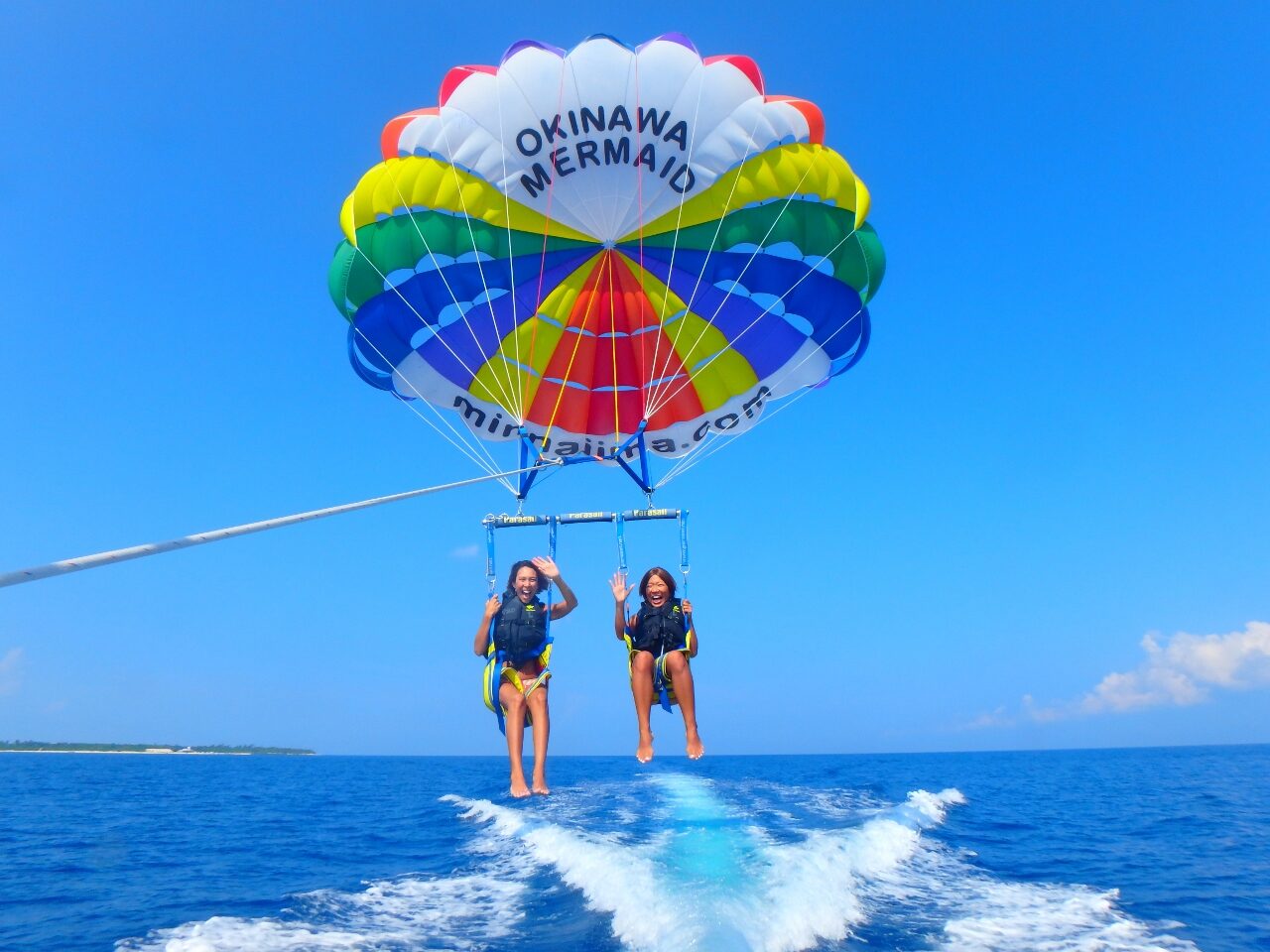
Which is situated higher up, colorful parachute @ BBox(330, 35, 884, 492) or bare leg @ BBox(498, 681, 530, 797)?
colorful parachute @ BBox(330, 35, 884, 492)

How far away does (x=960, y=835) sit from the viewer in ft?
50.6

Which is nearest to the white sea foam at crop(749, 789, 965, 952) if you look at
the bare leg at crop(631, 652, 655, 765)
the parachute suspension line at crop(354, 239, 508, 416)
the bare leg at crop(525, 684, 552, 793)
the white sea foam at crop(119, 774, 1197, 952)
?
the white sea foam at crop(119, 774, 1197, 952)

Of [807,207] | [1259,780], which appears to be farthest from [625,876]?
[1259,780]

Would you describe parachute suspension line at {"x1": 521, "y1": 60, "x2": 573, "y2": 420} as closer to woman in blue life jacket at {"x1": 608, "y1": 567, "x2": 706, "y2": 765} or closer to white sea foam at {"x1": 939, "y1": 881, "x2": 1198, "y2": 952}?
woman in blue life jacket at {"x1": 608, "y1": 567, "x2": 706, "y2": 765}

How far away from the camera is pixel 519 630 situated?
7023 millimetres

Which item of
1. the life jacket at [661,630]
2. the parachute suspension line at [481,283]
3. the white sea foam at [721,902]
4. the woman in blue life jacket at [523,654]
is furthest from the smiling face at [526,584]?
the white sea foam at [721,902]

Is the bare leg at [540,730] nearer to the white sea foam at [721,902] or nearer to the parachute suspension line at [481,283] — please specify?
the white sea foam at [721,902]

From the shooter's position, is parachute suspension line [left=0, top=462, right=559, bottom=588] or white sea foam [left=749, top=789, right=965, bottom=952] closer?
parachute suspension line [left=0, top=462, right=559, bottom=588]

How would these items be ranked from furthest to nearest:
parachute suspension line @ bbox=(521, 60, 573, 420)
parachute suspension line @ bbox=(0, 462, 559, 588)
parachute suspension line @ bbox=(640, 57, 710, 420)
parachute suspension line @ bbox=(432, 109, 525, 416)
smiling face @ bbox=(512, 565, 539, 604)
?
parachute suspension line @ bbox=(432, 109, 525, 416)
parachute suspension line @ bbox=(640, 57, 710, 420)
parachute suspension line @ bbox=(521, 60, 573, 420)
smiling face @ bbox=(512, 565, 539, 604)
parachute suspension line @ bbox=(0, 462, 559, 588)

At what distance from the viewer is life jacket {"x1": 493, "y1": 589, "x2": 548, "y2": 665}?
7.01m

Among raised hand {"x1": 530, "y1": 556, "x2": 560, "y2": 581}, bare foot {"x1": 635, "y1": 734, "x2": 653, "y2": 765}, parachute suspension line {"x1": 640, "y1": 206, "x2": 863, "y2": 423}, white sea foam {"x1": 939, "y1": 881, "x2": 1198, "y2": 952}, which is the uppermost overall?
parachute suspension line {"x1": 640, "y1": 206, "x2": 863, "y2": 423}

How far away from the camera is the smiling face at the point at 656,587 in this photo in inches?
295

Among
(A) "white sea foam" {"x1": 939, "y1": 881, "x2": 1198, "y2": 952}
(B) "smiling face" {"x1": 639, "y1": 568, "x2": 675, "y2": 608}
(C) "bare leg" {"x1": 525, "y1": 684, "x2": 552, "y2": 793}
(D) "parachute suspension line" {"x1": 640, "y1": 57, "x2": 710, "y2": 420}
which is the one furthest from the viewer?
(D) "parachute suspension line" {"x1": 640, "y1": 57, "x2": 710, "y2": 420}

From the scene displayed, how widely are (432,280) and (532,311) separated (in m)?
1.19
